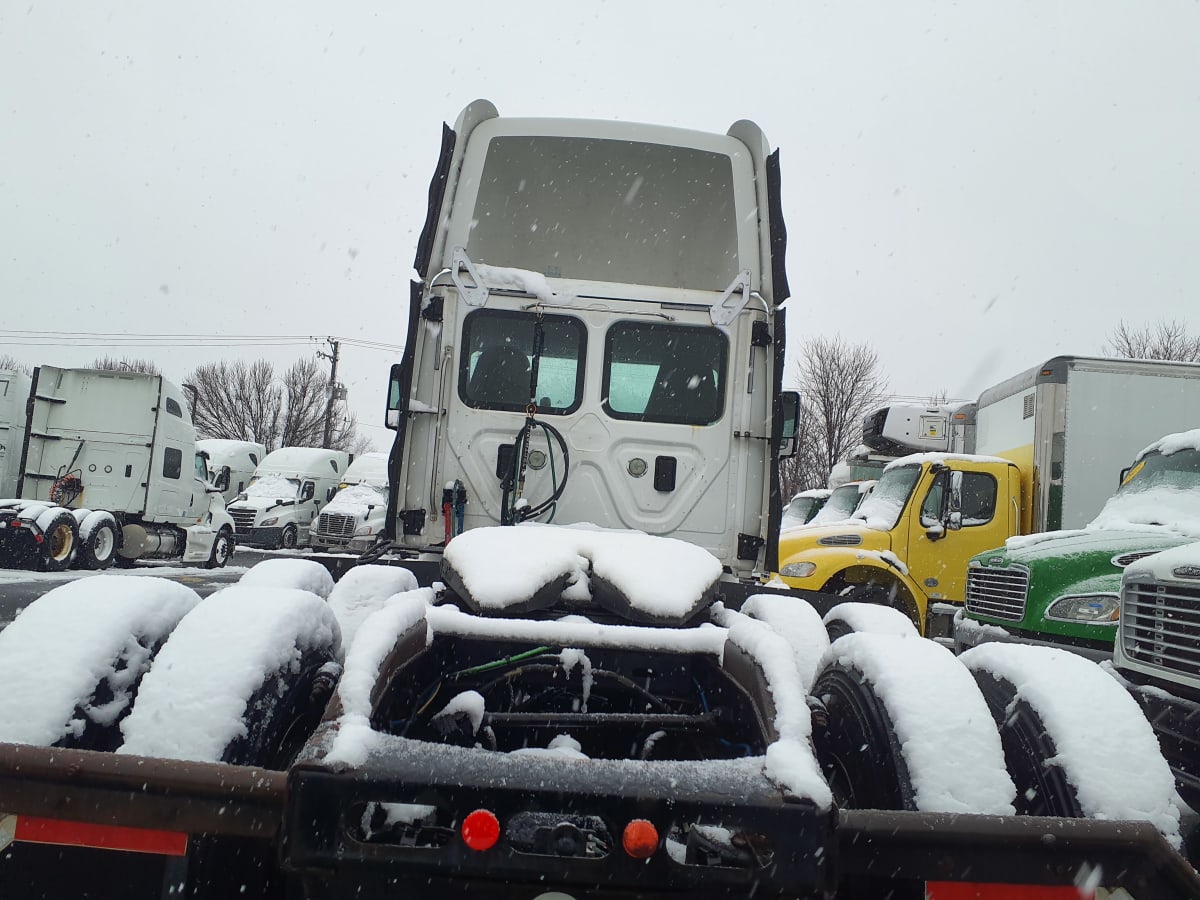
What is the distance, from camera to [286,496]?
Result: 2706cm

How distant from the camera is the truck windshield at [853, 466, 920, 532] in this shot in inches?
427

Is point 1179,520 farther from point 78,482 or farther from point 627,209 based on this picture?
point 78,482

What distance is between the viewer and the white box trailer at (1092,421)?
9984mm

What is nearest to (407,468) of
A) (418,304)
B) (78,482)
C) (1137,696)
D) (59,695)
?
(418,304)

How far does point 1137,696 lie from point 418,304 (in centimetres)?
449

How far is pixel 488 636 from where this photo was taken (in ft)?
7.88

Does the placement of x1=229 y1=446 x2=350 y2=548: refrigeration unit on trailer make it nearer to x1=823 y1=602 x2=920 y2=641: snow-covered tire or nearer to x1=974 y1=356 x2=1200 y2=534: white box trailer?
x1=974 y1=356 x2=1200 y2=534: white box trailer

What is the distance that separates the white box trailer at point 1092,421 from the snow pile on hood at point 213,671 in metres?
9.74

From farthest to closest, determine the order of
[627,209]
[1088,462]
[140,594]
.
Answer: [1088,462] < [627,209] < [140,594]

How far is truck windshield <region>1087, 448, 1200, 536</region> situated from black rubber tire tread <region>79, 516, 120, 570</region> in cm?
1673

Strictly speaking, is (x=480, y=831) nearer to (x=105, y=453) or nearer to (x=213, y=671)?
(x=213, y=671)

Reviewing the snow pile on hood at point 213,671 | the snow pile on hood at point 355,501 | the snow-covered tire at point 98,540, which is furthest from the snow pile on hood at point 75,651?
the snow pile on hood at point 355,501

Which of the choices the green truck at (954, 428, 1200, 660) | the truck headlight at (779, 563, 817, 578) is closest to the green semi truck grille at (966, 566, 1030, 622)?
the green truck at (954, 428, 1200, 660)

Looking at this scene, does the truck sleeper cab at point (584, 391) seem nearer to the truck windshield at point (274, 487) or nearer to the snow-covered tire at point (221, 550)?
the snow-covered tire at point (221, 550)
